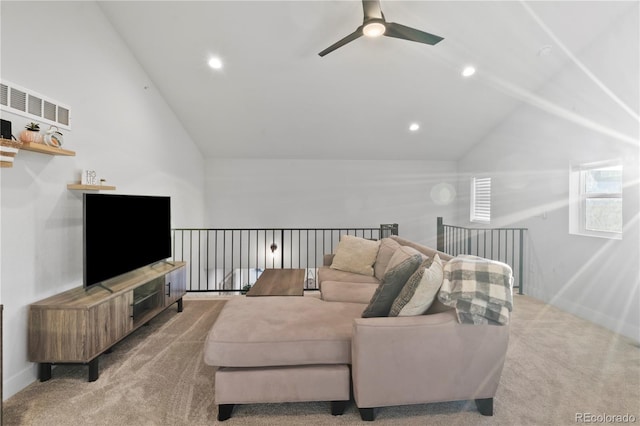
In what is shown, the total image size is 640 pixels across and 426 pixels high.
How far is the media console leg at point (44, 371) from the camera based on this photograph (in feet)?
7.55

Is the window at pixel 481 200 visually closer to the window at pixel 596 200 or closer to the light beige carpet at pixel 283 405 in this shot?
the window at pixel 596 200

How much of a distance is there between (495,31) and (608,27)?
3.83 feet

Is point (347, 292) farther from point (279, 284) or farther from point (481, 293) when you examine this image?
point (481, 293)

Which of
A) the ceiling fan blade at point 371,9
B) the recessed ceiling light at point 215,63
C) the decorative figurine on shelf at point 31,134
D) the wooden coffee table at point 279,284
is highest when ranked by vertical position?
the recessed ceiling light at point 215,63

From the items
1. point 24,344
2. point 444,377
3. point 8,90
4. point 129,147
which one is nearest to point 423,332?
point 444,377

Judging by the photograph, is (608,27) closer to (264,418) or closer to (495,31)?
(495,31)

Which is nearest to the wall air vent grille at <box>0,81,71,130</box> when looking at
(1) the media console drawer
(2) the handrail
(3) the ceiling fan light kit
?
(1) the media console drawer

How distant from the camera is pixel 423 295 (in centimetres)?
187

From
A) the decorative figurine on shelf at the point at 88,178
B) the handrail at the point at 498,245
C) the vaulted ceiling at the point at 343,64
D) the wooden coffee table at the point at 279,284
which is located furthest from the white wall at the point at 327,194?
the decorative figurine on shelf at the point at 88,178

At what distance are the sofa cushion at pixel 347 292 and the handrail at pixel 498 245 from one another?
2.15m

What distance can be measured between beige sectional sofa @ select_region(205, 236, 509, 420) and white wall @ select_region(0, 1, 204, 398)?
1.57 m

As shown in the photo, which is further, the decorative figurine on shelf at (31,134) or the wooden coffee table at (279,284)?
the wooden coffee table at (279,284)

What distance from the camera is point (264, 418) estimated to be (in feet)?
6.15

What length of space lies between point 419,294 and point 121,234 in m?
2.69
